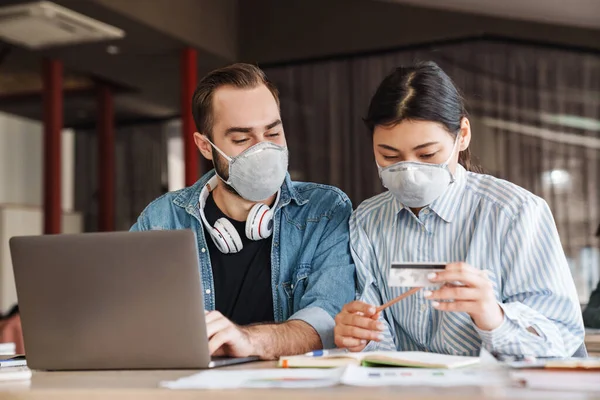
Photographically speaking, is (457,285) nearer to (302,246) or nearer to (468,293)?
(468,293)

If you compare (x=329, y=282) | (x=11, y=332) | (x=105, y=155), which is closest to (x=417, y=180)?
(x=329, y=282)

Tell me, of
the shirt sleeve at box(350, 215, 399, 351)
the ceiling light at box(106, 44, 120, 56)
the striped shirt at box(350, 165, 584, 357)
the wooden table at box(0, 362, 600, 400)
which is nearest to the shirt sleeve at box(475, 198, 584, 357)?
the striped shirt at box(350, 165, 584, 357)

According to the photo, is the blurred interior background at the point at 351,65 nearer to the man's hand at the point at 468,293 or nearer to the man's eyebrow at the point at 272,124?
the man's eyebrow at the point at 272,124

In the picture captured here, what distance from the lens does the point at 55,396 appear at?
1.13 m

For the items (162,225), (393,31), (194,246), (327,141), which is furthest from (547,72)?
(194,246)

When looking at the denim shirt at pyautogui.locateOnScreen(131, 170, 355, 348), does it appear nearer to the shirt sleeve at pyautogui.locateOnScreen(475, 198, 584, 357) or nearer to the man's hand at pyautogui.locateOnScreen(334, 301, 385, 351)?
the man's hand at pyautogui.locateOnScreen(334, 301, 385, 351)

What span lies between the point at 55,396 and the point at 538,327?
3.03 feet

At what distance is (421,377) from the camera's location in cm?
109

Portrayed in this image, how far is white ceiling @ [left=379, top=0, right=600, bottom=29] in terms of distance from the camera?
18.1 ft

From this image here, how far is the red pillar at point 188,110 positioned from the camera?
19.8 ft

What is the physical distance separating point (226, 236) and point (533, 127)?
4.51 meters

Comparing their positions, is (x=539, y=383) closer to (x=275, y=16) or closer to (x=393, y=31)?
(x=393, y=31)

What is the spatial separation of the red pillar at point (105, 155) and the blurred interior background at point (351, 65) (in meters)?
0.02

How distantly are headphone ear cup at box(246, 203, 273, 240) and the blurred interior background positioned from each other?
3.38 meters
